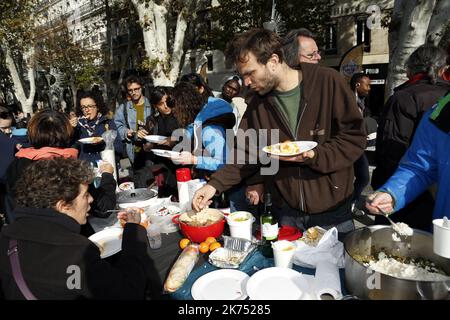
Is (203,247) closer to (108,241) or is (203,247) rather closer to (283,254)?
(283,254)

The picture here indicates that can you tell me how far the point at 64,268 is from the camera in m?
1.49

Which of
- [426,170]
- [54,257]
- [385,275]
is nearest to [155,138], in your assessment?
[54,257]

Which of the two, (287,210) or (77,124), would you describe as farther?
(77,124)

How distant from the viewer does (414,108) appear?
9.38 ft

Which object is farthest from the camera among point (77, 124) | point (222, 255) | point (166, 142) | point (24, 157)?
point (77, 124)

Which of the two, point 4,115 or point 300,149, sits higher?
point 4,115

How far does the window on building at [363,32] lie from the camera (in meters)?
18.0

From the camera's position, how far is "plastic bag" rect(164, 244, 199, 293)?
1691mm

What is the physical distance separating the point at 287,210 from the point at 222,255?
0.63 m

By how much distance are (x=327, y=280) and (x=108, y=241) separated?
1517mm
